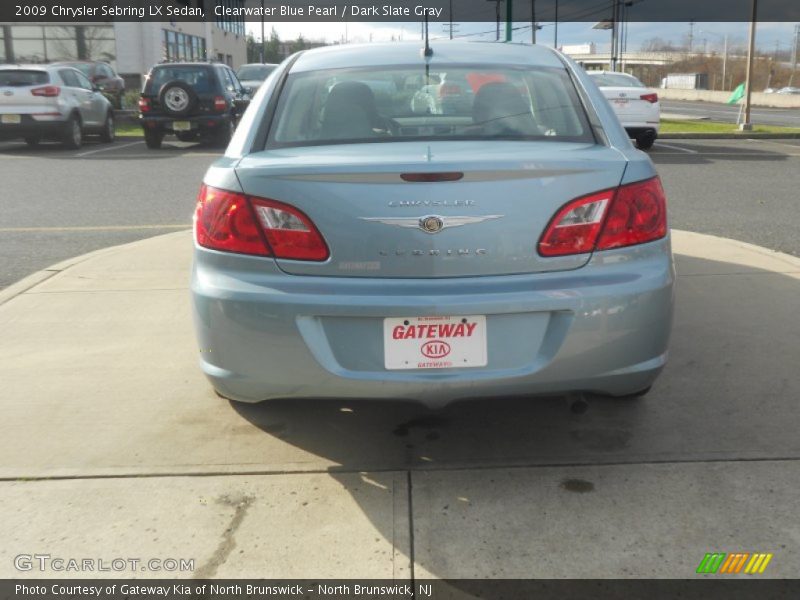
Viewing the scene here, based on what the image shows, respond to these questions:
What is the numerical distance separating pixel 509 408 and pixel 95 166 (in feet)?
36.7

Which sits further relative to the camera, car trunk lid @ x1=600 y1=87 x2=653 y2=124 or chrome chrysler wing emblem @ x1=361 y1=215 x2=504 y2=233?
car trunk lid @ x1=600 y1=87 x2=653 y2=124

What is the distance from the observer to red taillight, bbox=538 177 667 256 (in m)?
2.93

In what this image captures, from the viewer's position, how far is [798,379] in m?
4.02

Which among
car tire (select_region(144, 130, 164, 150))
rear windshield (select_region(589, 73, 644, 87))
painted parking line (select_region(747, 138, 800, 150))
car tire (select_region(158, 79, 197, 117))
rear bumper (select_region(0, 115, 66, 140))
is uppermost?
rear windshield (select_region(589, 73, 644, 87))

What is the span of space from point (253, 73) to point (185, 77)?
7372 millimetres

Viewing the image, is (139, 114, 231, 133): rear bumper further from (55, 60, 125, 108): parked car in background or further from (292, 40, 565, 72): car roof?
(55, 60, 125, 108): parked car in background

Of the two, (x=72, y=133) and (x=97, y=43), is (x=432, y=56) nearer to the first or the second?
(x=72, y=133)

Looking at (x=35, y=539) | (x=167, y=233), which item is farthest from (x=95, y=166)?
(x=35, y=539)

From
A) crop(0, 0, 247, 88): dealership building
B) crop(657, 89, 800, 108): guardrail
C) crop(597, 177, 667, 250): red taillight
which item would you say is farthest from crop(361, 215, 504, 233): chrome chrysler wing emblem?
crop(657, 89, 800, 108): guardrail

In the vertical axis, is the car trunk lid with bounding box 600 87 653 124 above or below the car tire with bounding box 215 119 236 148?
above

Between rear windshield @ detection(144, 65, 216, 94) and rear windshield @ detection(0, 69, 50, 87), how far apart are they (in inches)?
72.9

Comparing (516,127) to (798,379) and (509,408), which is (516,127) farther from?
(798,379)

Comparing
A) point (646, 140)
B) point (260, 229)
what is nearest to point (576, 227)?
point (260, 229)

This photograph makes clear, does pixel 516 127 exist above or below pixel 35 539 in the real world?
above
